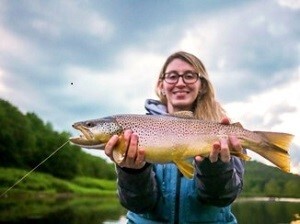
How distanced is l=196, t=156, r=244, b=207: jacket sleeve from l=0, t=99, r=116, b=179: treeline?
62567 millimetres

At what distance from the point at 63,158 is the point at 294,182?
2647 inches

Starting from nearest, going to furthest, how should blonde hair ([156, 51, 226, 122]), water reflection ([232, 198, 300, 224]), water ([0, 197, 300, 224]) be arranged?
blonde hair ([156, 51, 226, 122]), water ([0, 197, 300, 224]), water reflection ([232, 198, 300, 224])

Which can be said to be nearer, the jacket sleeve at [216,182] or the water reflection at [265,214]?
the jacket sleeve at [216,182]

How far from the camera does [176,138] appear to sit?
4.14 metres

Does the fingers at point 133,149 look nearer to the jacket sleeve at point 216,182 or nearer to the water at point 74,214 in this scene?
the jacket sleeve at point 216,182

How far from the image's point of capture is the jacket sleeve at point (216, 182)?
4141 millimetres

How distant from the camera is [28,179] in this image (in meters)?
70.9

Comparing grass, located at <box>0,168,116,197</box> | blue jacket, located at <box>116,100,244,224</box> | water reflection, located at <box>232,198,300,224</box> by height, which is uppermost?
grass, located at <box>0,168,116,197</box>

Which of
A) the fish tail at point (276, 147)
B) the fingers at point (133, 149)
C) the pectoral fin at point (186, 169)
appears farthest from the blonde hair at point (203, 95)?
the fingers at point (133, 149)

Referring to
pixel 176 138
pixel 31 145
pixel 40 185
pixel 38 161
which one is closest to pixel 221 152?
pixel 176 138

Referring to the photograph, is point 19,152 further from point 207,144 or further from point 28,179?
point 207,144

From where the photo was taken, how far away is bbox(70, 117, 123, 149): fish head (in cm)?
411

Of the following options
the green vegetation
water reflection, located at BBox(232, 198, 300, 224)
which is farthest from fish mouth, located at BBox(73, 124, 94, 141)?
the green vegetation

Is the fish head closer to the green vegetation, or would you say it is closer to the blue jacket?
the blue jacket
